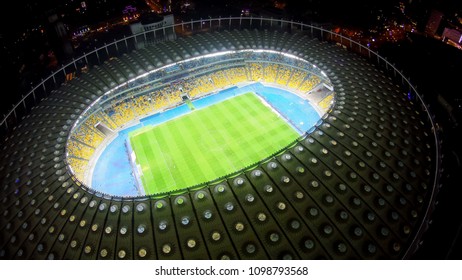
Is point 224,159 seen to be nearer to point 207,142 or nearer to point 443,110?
point 207,142

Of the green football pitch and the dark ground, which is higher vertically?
the dark ground

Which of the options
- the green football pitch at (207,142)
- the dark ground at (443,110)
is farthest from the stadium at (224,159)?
the dark ground at (443,110)

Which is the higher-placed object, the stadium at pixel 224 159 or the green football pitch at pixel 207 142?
the stadium at pixel 224 159

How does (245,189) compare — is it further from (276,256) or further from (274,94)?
(274,94)

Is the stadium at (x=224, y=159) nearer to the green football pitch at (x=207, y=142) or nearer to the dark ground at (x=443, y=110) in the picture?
the green football pitch at (x=207, y=142)

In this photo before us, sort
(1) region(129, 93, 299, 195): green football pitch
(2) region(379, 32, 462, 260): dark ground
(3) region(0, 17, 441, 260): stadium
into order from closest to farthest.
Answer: (3) region(0, 17, 441, 260): stadium → (2) region(379, 32, 462, 260): dark ground → (1) region(129, 93, 299, 195): green football pitch

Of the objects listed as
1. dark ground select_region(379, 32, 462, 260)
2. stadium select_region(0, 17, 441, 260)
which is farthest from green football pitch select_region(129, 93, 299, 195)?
dark ground select_region(379, 32, 462, 260)

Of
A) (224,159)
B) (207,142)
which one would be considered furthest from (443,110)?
(207,142)

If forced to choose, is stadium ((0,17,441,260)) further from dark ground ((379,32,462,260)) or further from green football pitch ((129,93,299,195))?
dark ground ((379,32,462,260))
